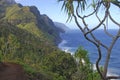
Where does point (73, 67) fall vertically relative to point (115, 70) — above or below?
below

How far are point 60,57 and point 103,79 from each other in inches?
2216

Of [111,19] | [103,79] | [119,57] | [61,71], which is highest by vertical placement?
[119,57]

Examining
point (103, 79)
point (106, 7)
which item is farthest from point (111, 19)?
point (103, 79)

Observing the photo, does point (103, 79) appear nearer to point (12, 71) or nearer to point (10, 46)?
point (12, 71)

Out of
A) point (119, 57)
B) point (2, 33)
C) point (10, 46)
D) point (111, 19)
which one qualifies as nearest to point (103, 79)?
point (111, 19)

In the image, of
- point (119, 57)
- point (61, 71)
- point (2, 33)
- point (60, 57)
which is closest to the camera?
point (61, 71)

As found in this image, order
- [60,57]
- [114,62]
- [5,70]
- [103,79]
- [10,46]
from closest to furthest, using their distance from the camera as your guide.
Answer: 1. [103,79]
2. [5,70]
3. [60,57]
4. [10,46]
5. [114,62]

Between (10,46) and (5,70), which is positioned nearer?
(5,70)

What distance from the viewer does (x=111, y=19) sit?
7309 millimetres

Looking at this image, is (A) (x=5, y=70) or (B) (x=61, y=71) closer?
(A) (x=5, y=70)

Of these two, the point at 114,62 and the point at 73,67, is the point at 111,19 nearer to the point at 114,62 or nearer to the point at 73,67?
the point at 73,67

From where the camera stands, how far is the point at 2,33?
379 ft

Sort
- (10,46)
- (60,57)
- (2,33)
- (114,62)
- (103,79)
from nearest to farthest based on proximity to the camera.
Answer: (103,79)
(60,57)
(10,46)
(2,33)
(114,62)

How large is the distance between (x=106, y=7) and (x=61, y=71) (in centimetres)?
5179
